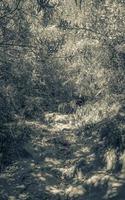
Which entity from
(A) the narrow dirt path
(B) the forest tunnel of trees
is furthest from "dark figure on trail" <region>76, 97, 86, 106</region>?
(A) the narrow dirt path

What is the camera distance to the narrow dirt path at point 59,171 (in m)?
7.20

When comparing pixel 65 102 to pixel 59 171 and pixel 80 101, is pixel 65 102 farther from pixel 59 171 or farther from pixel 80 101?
pixel 59 171

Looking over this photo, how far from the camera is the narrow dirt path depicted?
7203 mm

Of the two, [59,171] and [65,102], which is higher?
[65,102]

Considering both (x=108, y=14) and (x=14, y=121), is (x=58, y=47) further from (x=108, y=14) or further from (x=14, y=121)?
(x=14, y=121)

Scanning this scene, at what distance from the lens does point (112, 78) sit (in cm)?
1002

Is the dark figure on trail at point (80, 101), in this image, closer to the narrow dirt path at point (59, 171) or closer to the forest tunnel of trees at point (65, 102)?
the forest tunnel of trees at point (65, 102)

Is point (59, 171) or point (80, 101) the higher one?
point (80, 101)

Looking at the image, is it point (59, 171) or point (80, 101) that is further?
point (80, 101)

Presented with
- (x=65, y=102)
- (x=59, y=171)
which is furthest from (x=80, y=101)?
(x=59, y=171)

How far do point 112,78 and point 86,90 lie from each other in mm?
1490

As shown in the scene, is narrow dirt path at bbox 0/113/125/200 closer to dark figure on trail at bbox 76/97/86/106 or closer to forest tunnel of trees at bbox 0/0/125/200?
forest tunnel of trees at bbox 0/0/125/200

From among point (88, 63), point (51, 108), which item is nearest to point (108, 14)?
point (88, 63)

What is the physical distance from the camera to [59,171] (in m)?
8.16
